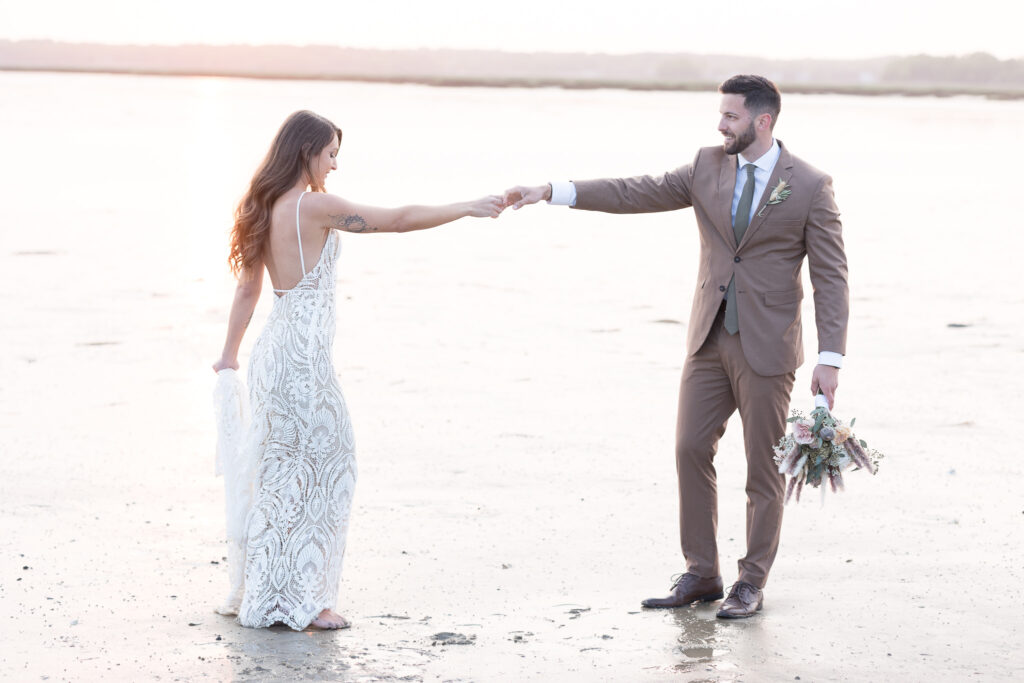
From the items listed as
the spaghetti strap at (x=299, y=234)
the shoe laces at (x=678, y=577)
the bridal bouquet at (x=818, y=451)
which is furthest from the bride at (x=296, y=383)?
the bridal bouquet at (x=818, y=451)

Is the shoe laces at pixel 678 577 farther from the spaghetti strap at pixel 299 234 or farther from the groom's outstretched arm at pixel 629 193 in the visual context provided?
the spaghetti strap at pixel 299 234

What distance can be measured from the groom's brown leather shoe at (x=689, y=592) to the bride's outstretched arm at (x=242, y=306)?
6.76 ft

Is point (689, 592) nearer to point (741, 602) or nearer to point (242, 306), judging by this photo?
point (741, 602)

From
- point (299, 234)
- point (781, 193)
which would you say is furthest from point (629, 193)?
point (299, 234)

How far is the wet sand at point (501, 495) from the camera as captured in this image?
5.03 meters

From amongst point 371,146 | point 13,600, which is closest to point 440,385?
point 13,600

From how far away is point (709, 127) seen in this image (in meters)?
49.8

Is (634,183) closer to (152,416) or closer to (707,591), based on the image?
(707,591)

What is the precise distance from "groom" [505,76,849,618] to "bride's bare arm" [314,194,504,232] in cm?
110

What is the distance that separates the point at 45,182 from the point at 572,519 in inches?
814

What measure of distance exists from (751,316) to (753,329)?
2.2 inches

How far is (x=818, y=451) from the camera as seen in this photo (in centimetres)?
Result: 522

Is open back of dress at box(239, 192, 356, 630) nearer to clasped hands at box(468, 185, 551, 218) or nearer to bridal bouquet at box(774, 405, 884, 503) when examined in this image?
clasped hands at box(468, 185, 551, 218)

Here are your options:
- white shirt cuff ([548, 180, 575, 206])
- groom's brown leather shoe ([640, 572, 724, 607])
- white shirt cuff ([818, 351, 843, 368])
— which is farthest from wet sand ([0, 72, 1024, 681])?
white shirt cuff ([548, 180, 575, 206])
